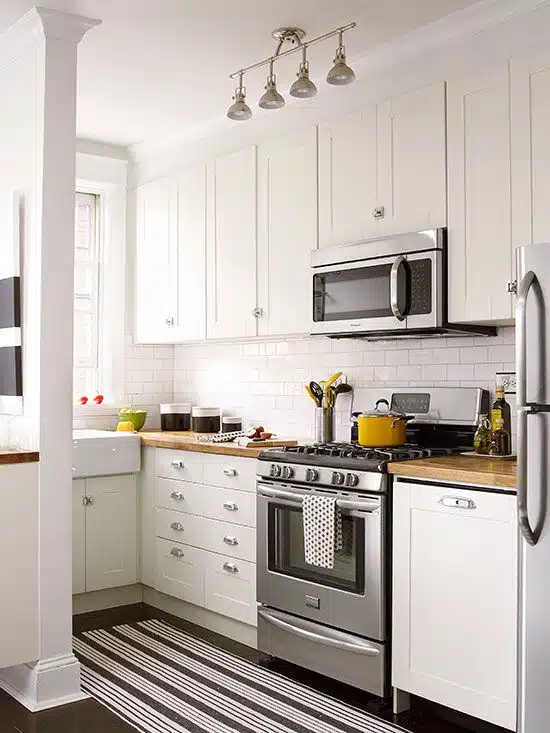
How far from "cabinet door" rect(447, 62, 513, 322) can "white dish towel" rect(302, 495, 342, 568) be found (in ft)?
3.05

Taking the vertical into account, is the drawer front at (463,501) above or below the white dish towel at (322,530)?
above

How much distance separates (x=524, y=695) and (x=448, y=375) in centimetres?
167

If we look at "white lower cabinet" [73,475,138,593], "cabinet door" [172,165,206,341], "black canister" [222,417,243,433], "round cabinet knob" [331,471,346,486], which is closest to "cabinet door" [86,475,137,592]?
"white lower cabinet" [73,475,138,593]

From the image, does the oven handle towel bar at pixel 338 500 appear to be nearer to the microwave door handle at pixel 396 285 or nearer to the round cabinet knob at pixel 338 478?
the round cabinet knob at pixel 338 478

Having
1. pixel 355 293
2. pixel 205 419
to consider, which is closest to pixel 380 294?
pixel 355 293

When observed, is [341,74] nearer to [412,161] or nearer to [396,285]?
[412,161]

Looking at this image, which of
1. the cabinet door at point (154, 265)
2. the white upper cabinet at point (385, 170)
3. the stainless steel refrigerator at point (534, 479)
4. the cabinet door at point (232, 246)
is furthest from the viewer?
the cabinet door at point (154, 265)

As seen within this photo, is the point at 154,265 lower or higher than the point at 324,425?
higher

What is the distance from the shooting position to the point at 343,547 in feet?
11.5

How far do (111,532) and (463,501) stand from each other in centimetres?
239

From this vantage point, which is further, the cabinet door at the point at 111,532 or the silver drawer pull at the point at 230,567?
the cabinet door at the point at 111,532

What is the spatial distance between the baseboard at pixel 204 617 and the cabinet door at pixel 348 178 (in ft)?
6.20

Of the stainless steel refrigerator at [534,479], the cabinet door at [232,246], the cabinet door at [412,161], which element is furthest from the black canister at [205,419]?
the stainless steel refrigerator at [534,479]

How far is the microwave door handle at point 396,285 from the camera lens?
3686mm
